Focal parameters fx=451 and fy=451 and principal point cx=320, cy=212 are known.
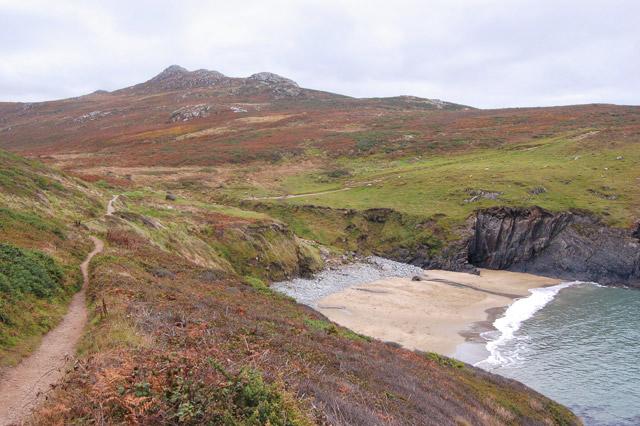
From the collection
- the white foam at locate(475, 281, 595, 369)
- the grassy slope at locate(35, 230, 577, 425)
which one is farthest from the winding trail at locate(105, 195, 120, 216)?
the white foam at locate(475, 281, 595, 369)

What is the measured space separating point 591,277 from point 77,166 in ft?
275

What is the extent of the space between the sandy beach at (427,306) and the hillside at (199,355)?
9.19 meters

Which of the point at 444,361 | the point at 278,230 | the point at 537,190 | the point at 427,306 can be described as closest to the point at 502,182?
the point at 537,190

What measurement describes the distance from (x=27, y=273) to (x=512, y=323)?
34.0 m

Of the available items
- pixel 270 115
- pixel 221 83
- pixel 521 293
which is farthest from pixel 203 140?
pixel 221 83

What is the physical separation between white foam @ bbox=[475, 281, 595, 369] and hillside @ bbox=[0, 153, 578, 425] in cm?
725

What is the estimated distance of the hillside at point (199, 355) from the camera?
8.04m

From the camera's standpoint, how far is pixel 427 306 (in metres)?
40.8

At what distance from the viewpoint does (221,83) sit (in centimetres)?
19912

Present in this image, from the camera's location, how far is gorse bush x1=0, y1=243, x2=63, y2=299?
590 inches

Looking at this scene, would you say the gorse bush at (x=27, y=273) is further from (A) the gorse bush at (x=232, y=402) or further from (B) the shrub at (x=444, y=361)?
(B) the shrub at (x=444, y=361)

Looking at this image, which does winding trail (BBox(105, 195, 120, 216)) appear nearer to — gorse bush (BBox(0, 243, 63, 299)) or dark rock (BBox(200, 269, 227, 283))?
dark rock (BBox(200, 269, 227, 283))

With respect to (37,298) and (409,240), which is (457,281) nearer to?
(409,240)

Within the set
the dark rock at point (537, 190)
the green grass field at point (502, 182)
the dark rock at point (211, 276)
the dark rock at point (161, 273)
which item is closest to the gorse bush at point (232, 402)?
the dark rock at point (161, 273)
